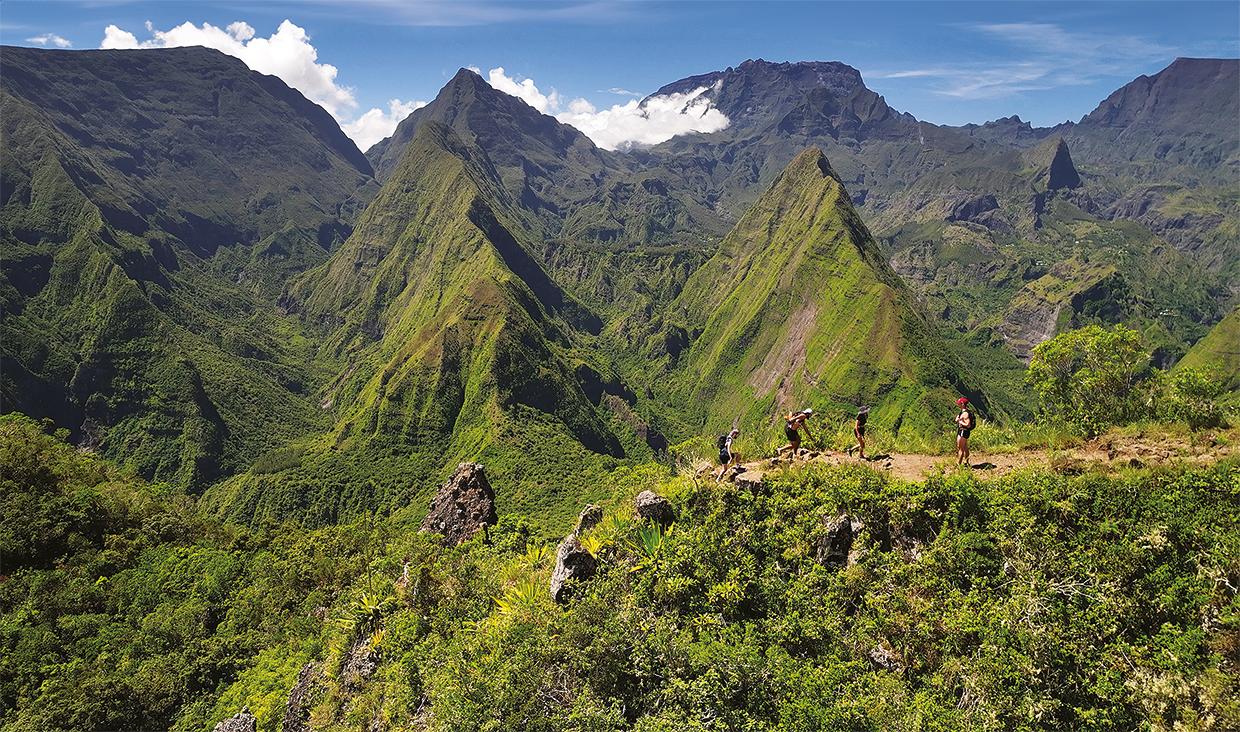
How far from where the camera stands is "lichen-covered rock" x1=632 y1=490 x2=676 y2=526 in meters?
20.5

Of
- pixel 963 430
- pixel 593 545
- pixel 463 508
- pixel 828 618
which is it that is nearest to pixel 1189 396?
pixel 963 430

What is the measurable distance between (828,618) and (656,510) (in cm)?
671

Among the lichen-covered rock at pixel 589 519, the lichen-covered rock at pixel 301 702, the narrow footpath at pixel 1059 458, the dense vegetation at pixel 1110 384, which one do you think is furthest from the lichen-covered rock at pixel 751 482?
the lichen-covered rock at pixel 301 702

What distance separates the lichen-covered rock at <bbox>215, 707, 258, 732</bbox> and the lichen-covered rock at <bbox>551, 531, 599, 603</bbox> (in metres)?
16.6

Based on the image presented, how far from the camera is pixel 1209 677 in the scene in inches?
462

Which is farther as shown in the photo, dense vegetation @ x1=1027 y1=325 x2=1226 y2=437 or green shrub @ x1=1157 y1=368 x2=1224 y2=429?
dense vegetation @ x1=1027 y1=325 x2=1226 y2=437

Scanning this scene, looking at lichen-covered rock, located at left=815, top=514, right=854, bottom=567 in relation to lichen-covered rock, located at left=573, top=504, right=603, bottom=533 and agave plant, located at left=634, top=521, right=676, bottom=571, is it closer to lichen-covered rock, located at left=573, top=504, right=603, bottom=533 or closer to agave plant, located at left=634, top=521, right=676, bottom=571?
agave plant, located at left=634, top=521, right=676, bottom=571

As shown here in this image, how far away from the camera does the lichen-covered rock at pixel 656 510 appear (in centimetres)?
2055

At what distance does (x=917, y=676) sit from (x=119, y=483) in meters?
71.2

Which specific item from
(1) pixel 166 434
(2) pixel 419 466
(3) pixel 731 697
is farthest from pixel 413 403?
(3) pixel 731 697

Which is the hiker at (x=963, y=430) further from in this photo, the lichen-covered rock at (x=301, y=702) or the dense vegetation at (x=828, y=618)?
the lichen-covered rock at (x=301, y=702)

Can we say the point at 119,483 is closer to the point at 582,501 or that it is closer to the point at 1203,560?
the point at 1203,560

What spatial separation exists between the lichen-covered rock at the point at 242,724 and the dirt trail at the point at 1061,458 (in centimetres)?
2255

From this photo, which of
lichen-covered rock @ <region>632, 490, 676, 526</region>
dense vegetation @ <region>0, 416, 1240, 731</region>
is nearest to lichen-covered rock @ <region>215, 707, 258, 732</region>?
dense vegetation @ <region>0, 416, 1240, 731</region>
